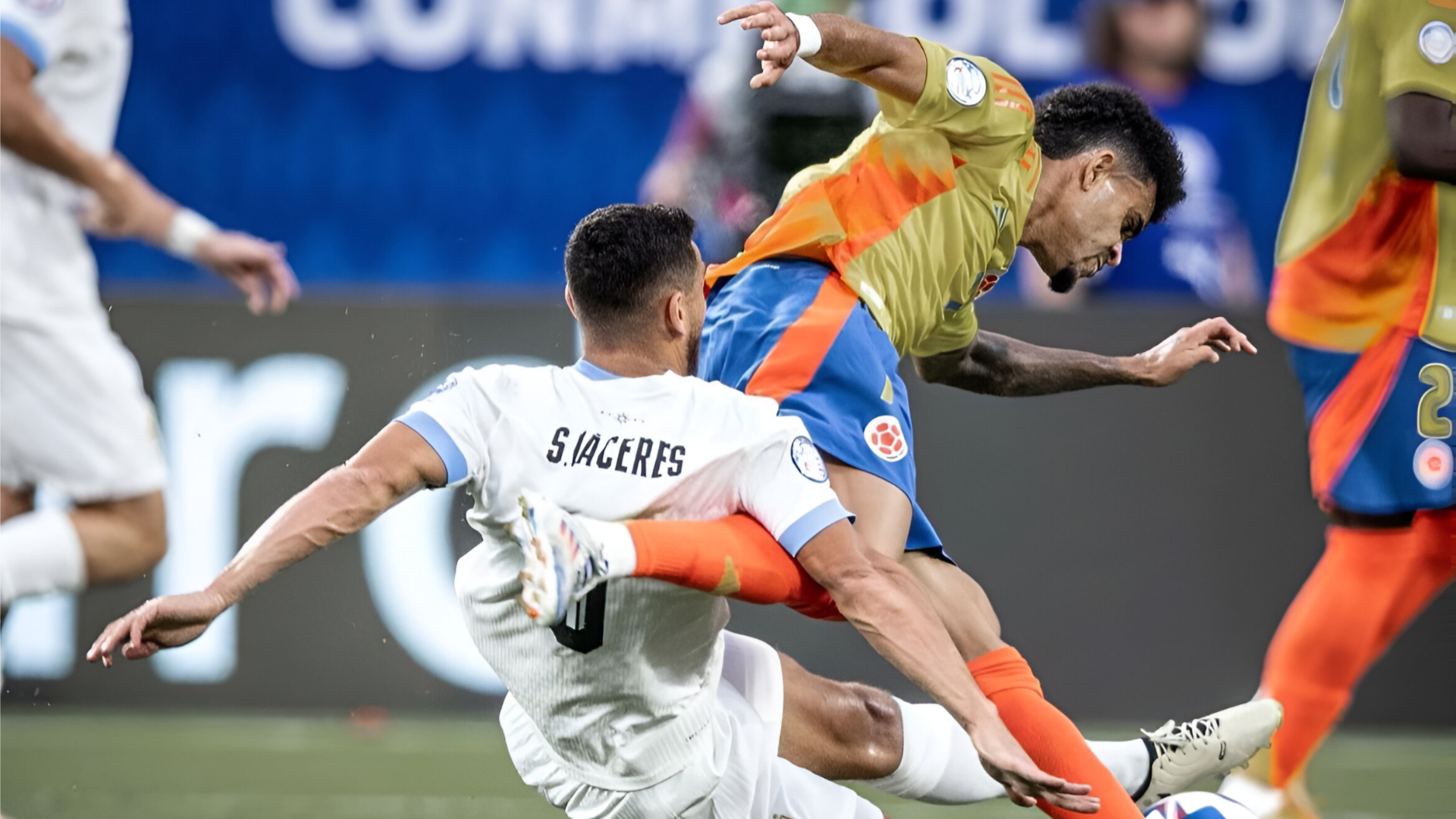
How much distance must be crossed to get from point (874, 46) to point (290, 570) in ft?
9.67

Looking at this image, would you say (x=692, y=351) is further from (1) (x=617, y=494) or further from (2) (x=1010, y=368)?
(2) (x=1010, y=368)

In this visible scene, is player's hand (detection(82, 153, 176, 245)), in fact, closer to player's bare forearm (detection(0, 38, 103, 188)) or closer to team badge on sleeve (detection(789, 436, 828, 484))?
player's bare forearm (detection(0, 38, 103, 188))

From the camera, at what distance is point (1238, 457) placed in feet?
16.7

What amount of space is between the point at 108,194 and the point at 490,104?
2.44 metres

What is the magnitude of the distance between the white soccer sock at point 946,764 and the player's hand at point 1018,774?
2.12 ft

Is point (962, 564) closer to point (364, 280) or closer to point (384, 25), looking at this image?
point (364, 280)

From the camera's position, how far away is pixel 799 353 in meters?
2.88

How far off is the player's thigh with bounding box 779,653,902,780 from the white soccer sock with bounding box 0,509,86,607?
2073 mm

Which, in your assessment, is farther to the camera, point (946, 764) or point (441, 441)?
point (946, 764)

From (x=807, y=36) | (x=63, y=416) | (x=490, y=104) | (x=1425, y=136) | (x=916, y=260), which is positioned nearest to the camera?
(x=807, y=36)

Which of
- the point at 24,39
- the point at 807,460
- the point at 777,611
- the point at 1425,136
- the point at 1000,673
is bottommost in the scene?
the point at 777,611

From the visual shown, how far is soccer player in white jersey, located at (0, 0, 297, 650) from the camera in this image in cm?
407

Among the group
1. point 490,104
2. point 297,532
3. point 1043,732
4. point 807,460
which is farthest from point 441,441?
point 490,104

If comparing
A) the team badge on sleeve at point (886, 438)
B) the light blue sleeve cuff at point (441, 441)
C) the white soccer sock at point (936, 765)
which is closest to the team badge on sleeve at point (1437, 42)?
the team badge on sleeve at point (886, 438)
